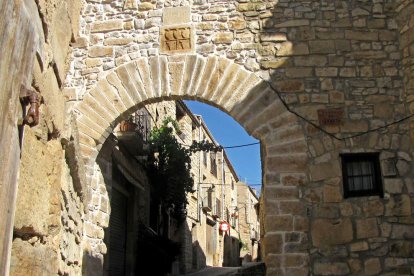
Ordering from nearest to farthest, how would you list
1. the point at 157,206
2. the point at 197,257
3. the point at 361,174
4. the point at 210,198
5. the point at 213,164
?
the point at 361,174
the point at 157,206
the point at 197,257
the point at 210,198
the point at 213,164

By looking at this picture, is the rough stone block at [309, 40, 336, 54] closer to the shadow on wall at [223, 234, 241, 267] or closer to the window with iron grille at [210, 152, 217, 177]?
the window with iron grille at [210, 152, 217, 177]

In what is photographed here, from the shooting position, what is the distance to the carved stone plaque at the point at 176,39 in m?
6.32

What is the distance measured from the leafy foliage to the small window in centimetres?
598

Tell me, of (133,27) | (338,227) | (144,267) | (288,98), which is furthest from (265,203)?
(144,267)

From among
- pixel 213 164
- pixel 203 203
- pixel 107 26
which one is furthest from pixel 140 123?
pixel 213 164

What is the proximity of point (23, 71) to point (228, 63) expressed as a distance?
4.68 m

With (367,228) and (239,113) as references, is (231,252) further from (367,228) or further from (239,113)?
(367,228)

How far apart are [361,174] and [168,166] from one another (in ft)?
22.0

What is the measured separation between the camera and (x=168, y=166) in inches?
469

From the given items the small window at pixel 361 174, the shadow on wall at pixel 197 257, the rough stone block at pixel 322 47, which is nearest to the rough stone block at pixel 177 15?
the rough stone block at pixel 322 47

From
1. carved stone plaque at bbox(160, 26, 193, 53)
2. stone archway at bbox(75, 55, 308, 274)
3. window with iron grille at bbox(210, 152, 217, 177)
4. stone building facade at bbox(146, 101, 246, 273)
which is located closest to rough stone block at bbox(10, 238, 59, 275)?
stone archway at bbox(75, 55, 308, 274)

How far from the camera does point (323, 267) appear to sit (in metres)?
5.42

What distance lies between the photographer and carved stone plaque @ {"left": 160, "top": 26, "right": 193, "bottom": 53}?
249 inches

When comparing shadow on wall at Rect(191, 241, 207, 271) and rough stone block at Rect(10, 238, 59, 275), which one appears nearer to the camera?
rough stone block at Rect(10, 238, 59, 275)
